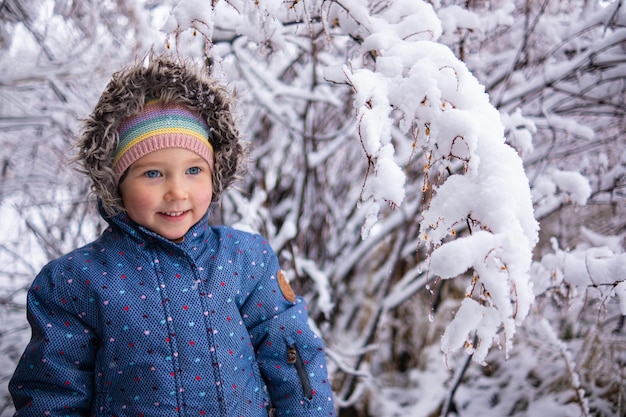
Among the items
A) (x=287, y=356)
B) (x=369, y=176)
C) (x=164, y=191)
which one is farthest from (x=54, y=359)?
(x=369, y=176)

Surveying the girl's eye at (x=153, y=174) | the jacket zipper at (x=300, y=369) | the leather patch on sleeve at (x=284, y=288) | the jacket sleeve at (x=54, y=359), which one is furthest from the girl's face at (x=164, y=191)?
the jacket zipper at (x=300, y=369)

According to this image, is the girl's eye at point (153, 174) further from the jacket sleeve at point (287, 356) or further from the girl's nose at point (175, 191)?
the jacket sleeve at point (287, 356)

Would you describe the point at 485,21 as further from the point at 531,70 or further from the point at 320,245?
the point at 320,245

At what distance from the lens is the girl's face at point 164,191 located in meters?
1.45

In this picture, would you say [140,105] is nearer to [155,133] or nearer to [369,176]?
[155,133]

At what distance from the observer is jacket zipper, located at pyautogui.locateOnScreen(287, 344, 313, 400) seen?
159 centimetres

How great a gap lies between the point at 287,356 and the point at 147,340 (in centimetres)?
48

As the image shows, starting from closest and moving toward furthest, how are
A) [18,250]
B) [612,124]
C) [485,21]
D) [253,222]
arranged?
[485,21]
[253,222]
[18,250]
[612,124]

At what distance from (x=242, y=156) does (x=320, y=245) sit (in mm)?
1930

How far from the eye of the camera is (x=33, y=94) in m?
3.08

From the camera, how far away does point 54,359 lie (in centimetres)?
136

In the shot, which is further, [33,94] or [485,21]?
[33,94]

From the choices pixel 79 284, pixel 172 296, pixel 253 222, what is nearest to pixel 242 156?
pixel 172 296

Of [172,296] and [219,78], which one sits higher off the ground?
[219,78]
